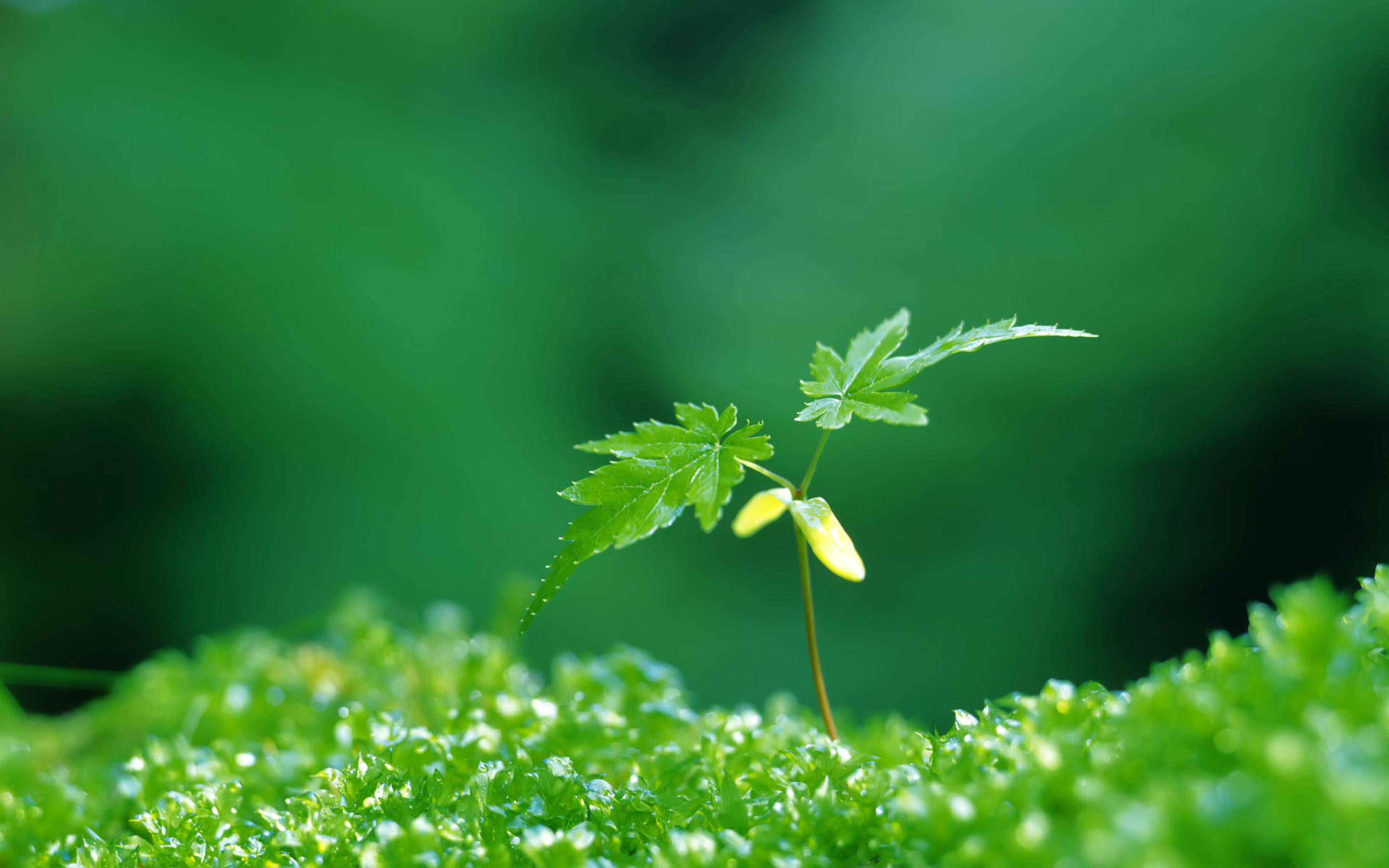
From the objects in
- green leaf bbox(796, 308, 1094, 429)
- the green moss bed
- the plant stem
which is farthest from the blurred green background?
green leaf bbox(796, 308, 1094, 429)

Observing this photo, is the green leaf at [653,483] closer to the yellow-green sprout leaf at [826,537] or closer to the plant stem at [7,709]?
the yellow-green sprout leaf at [826,537]

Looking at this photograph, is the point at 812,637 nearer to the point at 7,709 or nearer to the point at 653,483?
the point at 653,483

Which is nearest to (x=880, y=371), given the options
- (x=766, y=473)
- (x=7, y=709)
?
(x=766, y=473)

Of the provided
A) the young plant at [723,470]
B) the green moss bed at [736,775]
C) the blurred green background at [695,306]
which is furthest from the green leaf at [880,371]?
the blurred green background at [695,306]

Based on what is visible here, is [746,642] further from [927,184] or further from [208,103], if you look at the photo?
[208,103]

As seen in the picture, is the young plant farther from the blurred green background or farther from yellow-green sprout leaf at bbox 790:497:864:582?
the blurred green background
